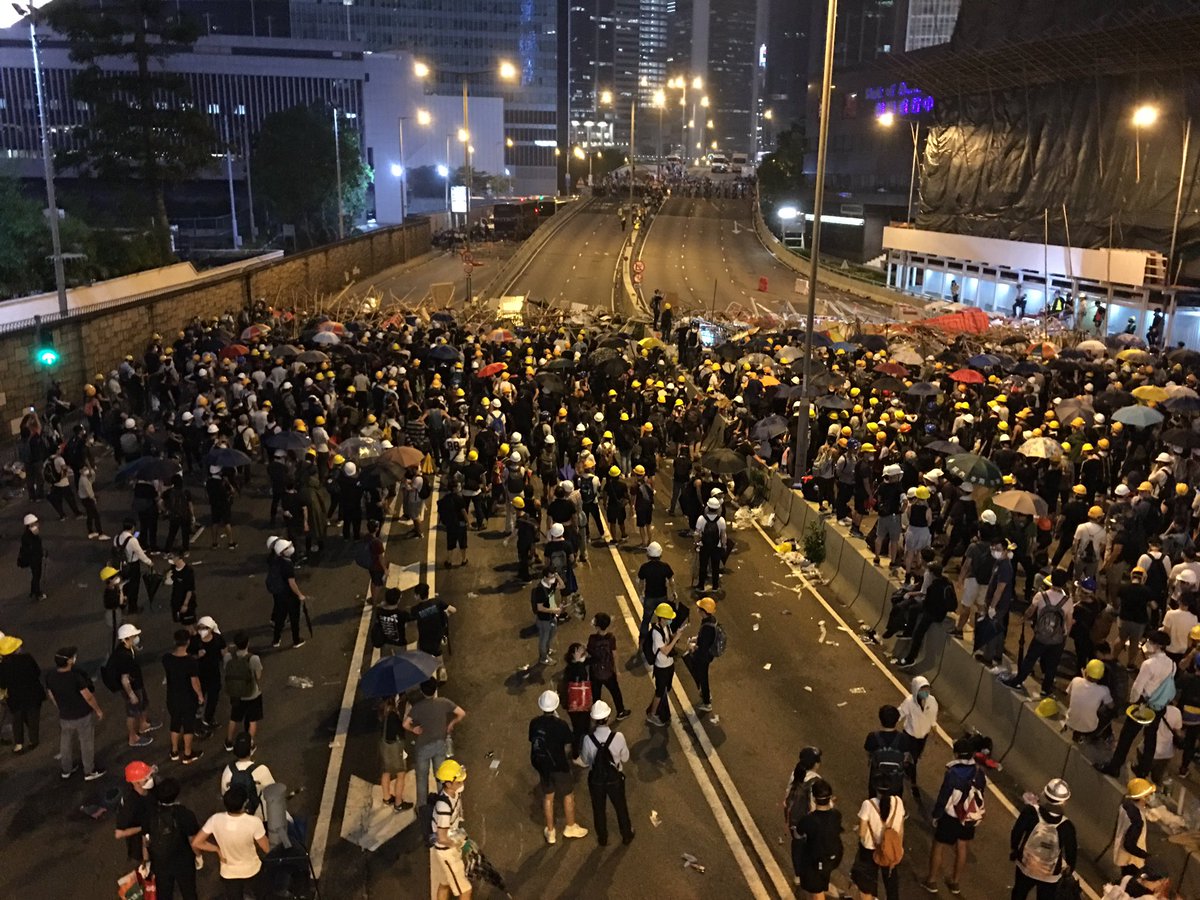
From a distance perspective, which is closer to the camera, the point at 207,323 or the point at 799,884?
the point at 799,884

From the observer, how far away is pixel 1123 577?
12.4 meters

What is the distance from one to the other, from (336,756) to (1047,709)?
7307 mm

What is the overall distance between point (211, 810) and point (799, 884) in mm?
5522

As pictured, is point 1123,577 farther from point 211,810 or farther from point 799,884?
point 211,810

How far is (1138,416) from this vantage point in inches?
683

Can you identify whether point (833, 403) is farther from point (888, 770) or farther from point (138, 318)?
point (138, 318)

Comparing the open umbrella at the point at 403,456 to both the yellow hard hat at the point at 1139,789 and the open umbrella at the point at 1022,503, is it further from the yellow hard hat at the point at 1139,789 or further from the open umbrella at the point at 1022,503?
the yellow hard hat at the point at 1139,789

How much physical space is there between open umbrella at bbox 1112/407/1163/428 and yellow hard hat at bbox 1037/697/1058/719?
9.45m

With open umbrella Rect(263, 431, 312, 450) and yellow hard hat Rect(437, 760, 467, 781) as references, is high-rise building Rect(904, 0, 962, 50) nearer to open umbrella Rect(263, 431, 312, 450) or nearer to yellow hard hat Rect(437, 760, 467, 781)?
open umbrella Rect(263, 431, 312, 450)

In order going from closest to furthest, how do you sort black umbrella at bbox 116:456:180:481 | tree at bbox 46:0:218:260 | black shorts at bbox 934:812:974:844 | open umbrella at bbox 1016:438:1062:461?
black shorts at bbox 934:812:974:844
black umbrella at bbox 116:456:180:481
open umbrella at bbox 1016:438:1062:461
tree at bbox 46:0:218:260

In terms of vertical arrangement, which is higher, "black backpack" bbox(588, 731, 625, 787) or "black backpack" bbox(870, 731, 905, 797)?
"black backpack" bbox(870, 731, 905, 797)

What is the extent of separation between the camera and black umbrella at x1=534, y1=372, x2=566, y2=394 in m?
20.5

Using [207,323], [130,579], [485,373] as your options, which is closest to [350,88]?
[207,323]

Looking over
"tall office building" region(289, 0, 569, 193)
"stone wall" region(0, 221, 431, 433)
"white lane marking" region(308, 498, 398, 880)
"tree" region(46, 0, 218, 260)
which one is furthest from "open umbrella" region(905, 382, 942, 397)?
"tall office building" region(289, 0, 569, 193)
